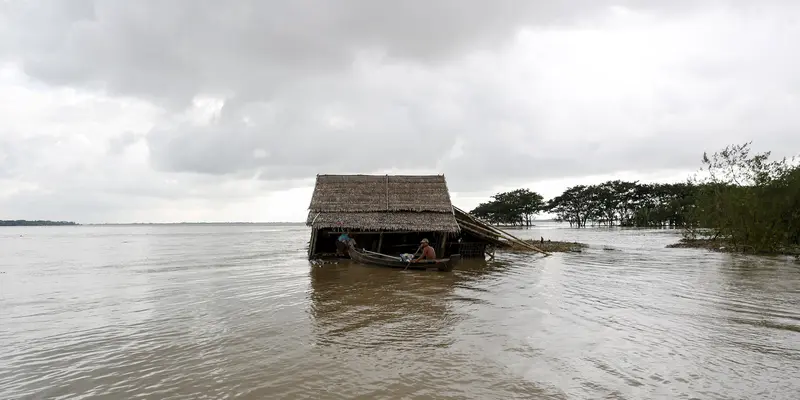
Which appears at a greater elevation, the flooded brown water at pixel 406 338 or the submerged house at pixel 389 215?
the submerged house at pixel 389 215

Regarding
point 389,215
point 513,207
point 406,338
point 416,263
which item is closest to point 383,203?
point 389,215

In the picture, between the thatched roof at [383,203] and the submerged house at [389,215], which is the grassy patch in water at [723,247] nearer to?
the submerged house at [389,215]

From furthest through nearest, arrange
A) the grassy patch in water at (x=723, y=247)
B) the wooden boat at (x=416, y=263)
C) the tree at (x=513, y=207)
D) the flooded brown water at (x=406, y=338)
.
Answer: the tree at (x=513, y=207), the grassy patch in water at (x=723, y=247), the wooden boat at (x=416, y=263), the flooded brown water at (x=406, y=338)

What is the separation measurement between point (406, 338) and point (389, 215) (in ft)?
37.1

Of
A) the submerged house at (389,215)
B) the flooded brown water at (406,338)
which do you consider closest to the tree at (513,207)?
the submerged house at (389,215)

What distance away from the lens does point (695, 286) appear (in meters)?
12.0

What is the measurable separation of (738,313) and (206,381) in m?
9.98

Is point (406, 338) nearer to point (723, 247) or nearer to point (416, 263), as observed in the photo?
point (416, 263)

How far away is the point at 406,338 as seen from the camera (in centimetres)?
695

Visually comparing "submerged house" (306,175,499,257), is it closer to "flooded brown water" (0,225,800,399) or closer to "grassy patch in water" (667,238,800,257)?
"flooded brown water" (0,225,800,399)

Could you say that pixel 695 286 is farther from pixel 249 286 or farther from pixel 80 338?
pixel 80 338

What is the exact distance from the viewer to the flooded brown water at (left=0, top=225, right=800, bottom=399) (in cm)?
504

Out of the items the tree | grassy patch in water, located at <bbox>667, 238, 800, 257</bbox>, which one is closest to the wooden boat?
grassy patch in water, located at <bbox>667, 238, 800, 257</bbox>

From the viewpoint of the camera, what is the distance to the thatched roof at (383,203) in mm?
17453
